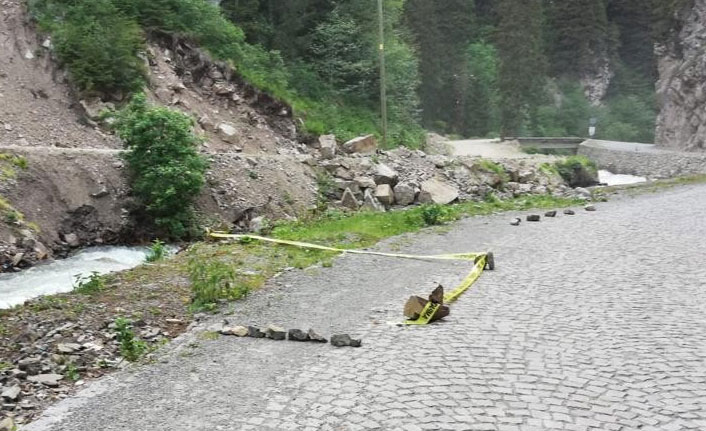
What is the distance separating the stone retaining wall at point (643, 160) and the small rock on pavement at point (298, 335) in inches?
1476

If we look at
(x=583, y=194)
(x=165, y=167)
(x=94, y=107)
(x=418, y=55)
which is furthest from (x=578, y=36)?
(x=165, y=167)

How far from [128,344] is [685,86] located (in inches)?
1970

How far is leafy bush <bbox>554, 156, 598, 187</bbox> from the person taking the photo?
Result: 36.1 m

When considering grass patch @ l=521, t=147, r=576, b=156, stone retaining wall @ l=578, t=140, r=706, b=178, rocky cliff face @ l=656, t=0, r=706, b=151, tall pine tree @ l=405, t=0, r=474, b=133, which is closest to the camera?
stone retaining wall @ l=578, t=140, r=706, b=178

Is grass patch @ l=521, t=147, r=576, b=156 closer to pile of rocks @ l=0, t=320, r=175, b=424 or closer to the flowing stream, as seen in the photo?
the flowing stream

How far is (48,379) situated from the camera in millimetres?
7305

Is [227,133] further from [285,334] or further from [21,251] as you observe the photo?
[285,334]

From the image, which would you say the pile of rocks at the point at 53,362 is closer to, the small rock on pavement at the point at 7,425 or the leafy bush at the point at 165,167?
the small rock on pavement at the point at 7,425

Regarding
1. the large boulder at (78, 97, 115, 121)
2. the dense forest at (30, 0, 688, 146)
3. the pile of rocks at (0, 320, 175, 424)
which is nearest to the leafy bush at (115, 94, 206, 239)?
the large boulder at (78, 97, 115, 121)

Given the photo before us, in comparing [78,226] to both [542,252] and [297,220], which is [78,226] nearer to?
[297,220]

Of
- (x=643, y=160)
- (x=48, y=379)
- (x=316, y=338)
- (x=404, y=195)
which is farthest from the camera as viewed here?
(x=643, y=160)

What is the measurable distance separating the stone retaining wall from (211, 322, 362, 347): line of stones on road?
1471 inches

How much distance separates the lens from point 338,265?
41.6 ft

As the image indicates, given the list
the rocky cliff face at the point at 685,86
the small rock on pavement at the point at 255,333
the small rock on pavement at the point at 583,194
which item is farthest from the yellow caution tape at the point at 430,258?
the rocky cliff face at the point at 685,86
